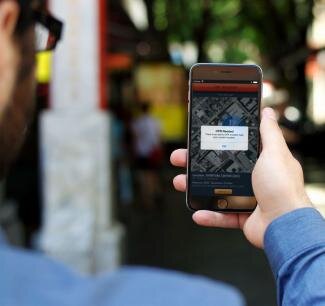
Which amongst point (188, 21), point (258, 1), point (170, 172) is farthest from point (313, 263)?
point (188, 21)

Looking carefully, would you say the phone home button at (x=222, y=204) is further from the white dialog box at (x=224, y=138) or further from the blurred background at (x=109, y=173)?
the blurred background at (x=109, y=173)

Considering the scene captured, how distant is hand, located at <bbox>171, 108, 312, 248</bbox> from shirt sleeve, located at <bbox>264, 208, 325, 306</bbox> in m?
0.03

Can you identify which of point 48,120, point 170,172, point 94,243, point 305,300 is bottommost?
point 170,172

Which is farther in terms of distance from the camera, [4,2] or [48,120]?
[48,120]

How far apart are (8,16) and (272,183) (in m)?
0.58

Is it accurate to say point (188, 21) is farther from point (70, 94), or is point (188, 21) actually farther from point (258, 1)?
point (70, 94)

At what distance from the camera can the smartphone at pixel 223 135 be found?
1.23 meters

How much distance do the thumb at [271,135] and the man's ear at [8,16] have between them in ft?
1.60

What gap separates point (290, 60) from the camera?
20859 mm

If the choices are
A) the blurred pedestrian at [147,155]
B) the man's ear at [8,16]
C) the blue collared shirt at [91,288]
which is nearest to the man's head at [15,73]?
the man's ear at [8,16]

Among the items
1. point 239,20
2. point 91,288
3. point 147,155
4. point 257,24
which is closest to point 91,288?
point 91,288

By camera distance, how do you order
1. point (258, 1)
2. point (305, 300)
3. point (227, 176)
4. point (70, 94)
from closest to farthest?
point (305, 300) < point (227, 176) < point (70, 94) < point (258, 1)

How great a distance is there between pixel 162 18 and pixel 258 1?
259 cm

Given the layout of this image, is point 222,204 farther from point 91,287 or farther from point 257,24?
point 257,24
